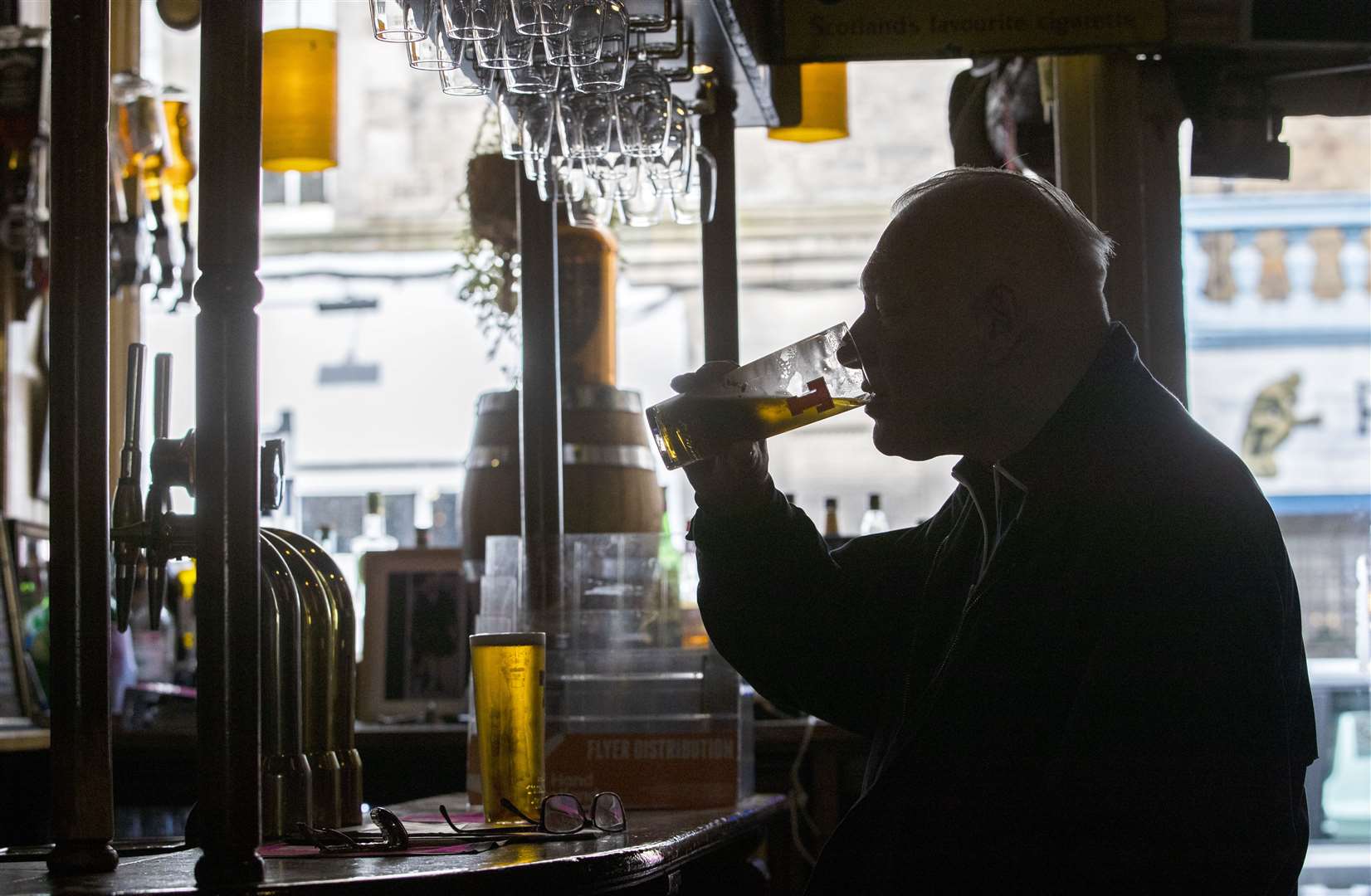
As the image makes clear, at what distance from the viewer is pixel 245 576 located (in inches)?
45.9

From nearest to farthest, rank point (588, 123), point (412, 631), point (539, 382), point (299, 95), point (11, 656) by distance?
point (588, 123) < point (539, 382) < point (299, 95) < point (412, 631) < point (11, 656)

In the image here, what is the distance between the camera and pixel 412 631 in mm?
3191

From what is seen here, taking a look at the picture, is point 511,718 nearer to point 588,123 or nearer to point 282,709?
point 282,709

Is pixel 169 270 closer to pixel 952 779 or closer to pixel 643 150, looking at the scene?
pixel 643 150

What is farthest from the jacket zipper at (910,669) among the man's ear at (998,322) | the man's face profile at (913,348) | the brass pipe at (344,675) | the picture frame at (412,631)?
the picture frame at (412,631)

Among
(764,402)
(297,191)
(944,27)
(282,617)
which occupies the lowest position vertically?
(282,617)

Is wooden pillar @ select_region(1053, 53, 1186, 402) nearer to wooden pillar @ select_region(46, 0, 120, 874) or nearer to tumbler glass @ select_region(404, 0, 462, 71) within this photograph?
tumbler glass @ select_region(404, 0, 462, 71)

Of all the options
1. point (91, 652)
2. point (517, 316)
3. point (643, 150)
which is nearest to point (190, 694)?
point (517, 316)

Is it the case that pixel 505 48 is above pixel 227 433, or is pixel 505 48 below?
above

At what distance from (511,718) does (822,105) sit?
4.84 feet

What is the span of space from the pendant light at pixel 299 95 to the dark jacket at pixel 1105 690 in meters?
1.77

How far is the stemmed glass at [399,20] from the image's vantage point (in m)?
1.74

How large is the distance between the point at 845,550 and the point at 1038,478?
438 mm

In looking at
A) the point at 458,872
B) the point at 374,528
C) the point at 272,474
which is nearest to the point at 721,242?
the point at 272,474
